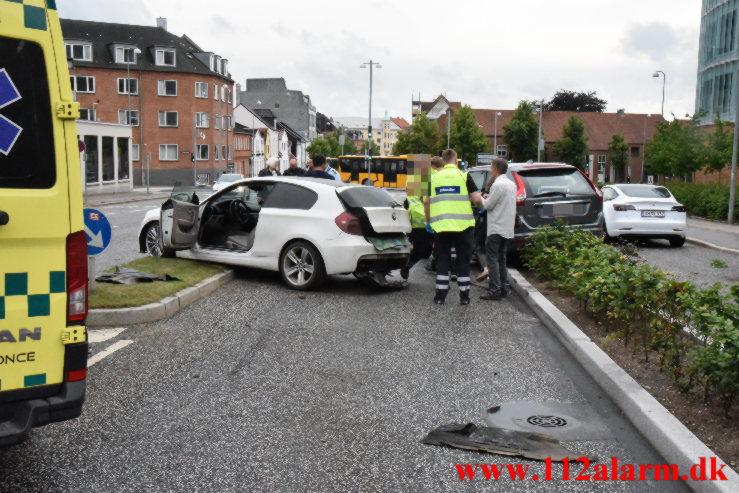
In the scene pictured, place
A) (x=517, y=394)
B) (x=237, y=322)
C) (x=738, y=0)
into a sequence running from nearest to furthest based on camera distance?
(x=517, y=394)
(x=237, y=322)
(x=738, y=0)

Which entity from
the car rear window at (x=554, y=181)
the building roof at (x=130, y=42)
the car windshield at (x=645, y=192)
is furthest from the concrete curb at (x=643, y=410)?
the building roof at (x=130, y=42)

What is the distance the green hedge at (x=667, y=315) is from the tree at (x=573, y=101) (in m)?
108

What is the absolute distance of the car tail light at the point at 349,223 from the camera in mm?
10289

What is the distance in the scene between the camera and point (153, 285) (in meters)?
9.41

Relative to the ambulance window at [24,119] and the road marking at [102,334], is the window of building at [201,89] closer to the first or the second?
the road marking at [102,334]

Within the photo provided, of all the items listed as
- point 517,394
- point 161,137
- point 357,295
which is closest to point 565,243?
point 357,295

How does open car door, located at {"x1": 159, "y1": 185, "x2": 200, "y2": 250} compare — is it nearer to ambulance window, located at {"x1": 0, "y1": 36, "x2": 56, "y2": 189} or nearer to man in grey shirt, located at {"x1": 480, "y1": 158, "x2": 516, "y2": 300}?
man in grey shirt, located at {"x1": 480, "y1": 158, "x2": 516, "y2": 300}

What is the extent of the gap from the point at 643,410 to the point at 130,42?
75.1m

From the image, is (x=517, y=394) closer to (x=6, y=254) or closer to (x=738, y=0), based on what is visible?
(x=6, y=254)

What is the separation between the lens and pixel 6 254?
359cm

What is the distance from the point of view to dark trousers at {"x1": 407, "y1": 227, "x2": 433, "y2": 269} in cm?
1161

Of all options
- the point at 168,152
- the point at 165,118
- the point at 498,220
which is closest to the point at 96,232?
the point at 498,220

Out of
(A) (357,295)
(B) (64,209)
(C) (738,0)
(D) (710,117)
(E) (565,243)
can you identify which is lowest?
(A) (357,295)

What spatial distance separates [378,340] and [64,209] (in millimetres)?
4295
